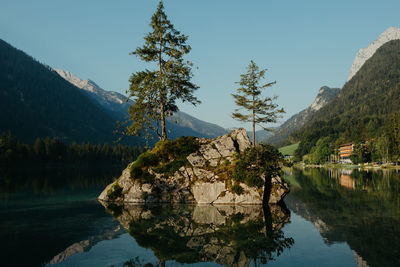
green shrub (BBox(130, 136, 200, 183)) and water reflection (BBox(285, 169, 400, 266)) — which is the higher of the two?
green shrub (BBox(130, 136, 200, 183))

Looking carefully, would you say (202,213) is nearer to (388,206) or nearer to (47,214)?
(47,214)

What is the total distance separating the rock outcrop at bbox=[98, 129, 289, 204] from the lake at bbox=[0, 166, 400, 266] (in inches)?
101

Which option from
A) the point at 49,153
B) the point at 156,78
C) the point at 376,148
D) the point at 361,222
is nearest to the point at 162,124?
the point at 156,78

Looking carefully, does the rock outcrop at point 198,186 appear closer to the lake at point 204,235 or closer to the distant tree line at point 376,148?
the lake at point 204,235

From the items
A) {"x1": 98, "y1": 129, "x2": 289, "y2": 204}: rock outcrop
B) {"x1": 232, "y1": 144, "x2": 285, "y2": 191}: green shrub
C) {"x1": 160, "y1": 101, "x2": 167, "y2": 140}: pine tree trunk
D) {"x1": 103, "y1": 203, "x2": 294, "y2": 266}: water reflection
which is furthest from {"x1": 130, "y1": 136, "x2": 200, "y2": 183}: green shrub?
{"x1": 232, "y1": 144, "x2": 285, "y2": 191}: green shrub

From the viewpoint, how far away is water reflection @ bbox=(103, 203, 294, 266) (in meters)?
13.1

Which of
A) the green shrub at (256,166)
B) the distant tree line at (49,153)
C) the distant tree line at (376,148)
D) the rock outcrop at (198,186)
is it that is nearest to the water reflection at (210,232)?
the rock outcrop at (198,186)

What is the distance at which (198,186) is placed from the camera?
30.7 metres

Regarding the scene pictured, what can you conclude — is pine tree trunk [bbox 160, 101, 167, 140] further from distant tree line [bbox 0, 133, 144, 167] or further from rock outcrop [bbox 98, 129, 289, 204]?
distant tree line [bbox 0, 133, 144, 167]

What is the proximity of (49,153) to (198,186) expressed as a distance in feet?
490

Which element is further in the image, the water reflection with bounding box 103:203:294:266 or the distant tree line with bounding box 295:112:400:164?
the distant tree line with bounding box 295:112:400:164

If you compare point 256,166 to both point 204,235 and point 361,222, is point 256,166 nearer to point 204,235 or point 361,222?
point 361,222

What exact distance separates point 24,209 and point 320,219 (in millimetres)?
26734

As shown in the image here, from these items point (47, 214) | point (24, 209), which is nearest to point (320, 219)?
point (47, 214)
